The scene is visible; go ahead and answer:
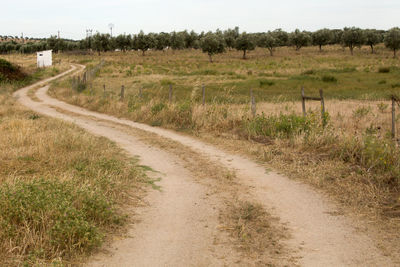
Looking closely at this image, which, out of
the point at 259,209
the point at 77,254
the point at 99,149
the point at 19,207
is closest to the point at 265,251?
the point at 259,209

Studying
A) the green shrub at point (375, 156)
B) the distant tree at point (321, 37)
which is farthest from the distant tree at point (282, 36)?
the green shrub at point (375, 156)

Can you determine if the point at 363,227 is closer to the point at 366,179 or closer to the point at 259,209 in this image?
the point at 259,209

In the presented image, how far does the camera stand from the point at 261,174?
9.00 metres

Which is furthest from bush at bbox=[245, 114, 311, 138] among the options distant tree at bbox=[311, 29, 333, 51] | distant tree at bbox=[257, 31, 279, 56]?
distant tree at bbox=[311, 29, 333, 51]

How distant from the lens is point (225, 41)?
88.8m

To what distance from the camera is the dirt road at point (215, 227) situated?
507 centimetres

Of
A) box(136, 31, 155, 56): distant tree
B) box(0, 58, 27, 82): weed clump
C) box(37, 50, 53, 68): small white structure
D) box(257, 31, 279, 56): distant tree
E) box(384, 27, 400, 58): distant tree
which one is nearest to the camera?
box(0, 58, 27, 82): weed clump

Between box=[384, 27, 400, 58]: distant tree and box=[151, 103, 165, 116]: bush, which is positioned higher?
box=[384, 27, 400, 58]: distant tree

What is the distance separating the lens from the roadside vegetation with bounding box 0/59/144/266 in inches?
200

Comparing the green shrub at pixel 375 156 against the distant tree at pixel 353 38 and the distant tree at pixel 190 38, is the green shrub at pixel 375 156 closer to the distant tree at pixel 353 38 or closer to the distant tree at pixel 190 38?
the distant tree at pixel 353 38

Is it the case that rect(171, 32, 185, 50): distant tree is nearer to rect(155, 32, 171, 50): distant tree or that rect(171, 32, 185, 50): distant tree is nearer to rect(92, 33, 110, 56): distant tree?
rect(155, 32, 171, 50): distant tree

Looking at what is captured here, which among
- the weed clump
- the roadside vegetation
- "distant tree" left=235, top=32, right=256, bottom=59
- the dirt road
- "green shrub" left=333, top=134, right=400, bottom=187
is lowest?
the dirt road

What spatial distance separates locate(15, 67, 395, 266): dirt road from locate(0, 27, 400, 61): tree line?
67087 mm

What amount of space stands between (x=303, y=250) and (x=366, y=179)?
11.0 ft
